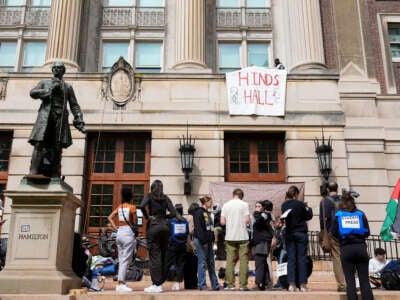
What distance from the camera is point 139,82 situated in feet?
52.8

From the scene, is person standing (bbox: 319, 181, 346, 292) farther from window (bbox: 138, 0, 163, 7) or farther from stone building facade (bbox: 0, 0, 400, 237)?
window (bbox: 138, 0, 163, 7)

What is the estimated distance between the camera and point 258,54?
20156mm

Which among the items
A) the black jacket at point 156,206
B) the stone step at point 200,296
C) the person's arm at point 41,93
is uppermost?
the person's arm at point 41,93

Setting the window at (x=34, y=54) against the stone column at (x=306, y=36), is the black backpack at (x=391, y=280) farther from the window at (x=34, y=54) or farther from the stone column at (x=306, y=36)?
the window at (x=34, y=54)

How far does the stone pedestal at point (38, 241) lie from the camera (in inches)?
275

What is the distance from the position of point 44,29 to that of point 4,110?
619 centimetres

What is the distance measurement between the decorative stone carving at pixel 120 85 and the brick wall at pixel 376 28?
11303mm

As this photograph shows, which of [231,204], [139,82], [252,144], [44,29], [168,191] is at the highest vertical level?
[44,29]

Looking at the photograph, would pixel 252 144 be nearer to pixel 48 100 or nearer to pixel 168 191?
pixel 168 191

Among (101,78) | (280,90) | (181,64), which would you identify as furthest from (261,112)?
(101,78)

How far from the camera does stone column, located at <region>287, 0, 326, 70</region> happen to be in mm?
17156

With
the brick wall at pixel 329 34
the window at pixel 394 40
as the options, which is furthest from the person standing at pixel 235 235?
the window at pixel 394 40

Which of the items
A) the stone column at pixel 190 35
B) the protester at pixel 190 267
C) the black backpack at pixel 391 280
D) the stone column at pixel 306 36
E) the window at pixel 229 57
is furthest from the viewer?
the window at pixel 229 57

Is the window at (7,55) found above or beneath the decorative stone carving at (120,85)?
above
